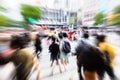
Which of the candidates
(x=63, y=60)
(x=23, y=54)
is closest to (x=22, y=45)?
(x=23, y=54)

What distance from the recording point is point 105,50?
4219 millimetres

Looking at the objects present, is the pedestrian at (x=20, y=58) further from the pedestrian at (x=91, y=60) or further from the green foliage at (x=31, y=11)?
the green foliage at (x=31, y=11)

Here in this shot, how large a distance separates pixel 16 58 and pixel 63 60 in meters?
4.24

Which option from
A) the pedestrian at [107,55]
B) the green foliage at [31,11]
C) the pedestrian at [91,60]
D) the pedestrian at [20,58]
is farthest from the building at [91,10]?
the pedestrian at [20,58]

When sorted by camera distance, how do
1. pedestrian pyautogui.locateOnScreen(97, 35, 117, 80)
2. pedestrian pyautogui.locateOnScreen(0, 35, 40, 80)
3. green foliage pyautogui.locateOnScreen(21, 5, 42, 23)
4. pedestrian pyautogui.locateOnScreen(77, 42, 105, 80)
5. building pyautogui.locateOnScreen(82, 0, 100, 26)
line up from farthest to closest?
building pyautogui.locateOnScreen(82, 0, 100, 26) → green foliage pyautogui.locateOnScreen(21, 5, 42, 23) → pedestrian pyautogui.locateOnScreen(97, 35, 117, 80) → pedestrian pyautogui.locateOnScreen(77, 42, 105, 80) → pedestrian pyautogui.locateOnScreen(0, 35, 40, 80)

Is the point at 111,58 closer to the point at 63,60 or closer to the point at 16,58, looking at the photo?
the point at 16,58

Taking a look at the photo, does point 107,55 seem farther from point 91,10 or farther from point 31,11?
point 91,10

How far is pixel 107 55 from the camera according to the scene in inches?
165

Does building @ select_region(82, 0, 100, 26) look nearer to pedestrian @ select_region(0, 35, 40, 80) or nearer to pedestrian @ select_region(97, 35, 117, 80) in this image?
pedestrian @ select_region(97, 35, 117, 80)

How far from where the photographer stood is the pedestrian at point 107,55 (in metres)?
4.02

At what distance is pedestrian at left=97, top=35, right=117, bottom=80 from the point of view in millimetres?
4023

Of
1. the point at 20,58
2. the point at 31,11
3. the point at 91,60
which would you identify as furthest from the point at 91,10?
the point at 20,58

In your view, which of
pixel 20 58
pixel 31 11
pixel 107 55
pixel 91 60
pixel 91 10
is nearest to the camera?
pixel 20 58

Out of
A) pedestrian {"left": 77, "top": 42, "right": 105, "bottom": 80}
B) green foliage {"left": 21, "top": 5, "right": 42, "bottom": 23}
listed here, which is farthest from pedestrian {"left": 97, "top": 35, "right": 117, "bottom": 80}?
green foliage {"left": 21, "top": 5, "right": 42, "bottom": 23}
